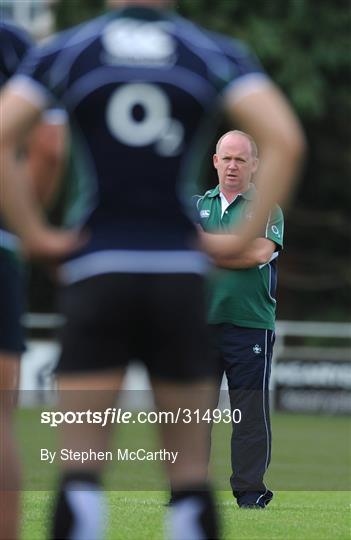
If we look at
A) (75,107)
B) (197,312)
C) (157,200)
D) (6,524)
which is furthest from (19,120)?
(6,524)

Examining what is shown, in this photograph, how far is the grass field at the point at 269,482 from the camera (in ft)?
25.8

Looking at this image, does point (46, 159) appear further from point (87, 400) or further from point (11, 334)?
point (87, 400)

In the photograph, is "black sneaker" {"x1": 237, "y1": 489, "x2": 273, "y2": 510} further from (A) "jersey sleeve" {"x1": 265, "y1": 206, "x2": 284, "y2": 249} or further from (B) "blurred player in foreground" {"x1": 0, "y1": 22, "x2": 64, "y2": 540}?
(B) "blurred player in foreground" {"x1": 0, "y1": 22, "x2": 64, "y2": 540}

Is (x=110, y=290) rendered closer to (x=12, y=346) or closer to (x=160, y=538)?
(x=12, y=346)

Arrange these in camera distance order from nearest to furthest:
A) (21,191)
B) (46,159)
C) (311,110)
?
(21,191), (46,159), (311,110)

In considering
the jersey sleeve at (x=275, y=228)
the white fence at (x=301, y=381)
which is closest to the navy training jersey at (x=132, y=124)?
the jersey sleeve at (x=275, y=228)

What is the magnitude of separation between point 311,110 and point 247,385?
23707 millimetres

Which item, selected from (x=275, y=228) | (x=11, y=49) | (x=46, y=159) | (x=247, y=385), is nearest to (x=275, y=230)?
(x=275, y=228)

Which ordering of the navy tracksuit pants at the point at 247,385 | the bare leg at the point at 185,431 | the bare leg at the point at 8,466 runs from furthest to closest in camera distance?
the navy tracksuit pants at the point at 247,385 < the bare leg at the point at 8,466 < the bare leg at the point at 185,431

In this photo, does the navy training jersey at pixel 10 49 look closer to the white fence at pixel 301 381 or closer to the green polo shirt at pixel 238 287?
the green polo shirt at pixel 238 287

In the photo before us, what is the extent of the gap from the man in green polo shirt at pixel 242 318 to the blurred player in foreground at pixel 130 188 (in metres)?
4.71

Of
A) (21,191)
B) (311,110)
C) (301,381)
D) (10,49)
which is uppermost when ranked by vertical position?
(10,49)

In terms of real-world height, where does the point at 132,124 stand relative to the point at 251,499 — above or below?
above

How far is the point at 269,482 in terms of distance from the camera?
12.7 metres
